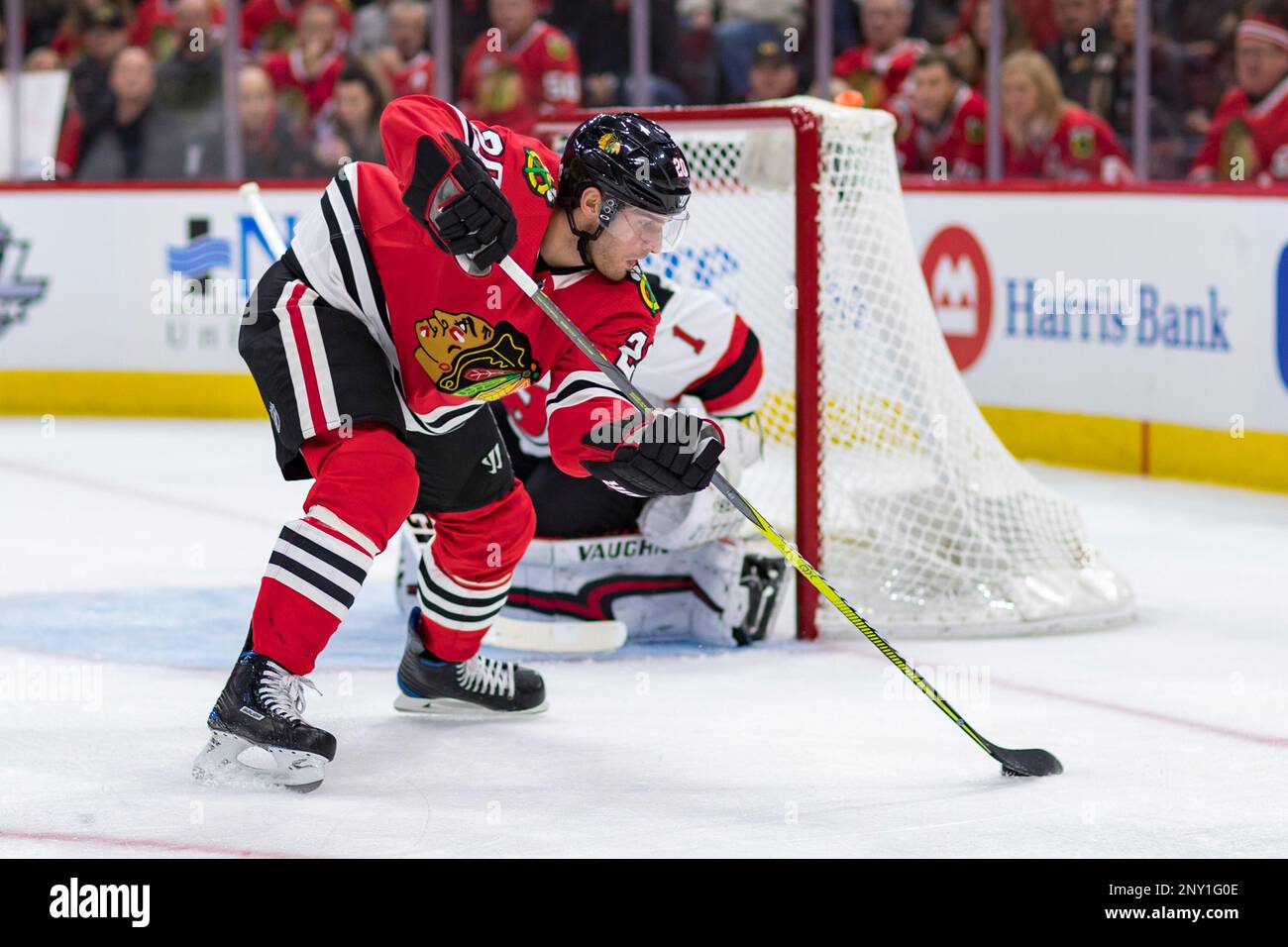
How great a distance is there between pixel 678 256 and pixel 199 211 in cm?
320

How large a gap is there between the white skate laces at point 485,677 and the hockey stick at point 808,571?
0.56 meters

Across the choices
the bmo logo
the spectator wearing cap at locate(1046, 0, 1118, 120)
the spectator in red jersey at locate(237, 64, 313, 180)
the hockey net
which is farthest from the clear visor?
the spectator in red jersey at locate(237, 64, 313, 180)

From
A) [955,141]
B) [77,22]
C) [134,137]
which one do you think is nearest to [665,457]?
[955,141]

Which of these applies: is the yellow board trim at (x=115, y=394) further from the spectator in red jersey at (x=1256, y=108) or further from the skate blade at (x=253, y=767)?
the skate blade at (x=253, y=767)

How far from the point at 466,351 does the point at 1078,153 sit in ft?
12.6

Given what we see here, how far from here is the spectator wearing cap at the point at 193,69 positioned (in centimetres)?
704

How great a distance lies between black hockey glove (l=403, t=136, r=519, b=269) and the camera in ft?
8.69

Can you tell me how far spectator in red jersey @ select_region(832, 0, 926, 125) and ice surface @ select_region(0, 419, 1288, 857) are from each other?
2.33 meters

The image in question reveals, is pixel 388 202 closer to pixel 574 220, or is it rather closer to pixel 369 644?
pixel 574 220

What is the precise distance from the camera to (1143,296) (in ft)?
19.0

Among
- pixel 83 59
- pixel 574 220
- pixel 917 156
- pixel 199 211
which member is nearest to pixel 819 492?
pixel 574 220

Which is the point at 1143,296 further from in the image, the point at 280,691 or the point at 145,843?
the point at 145,843

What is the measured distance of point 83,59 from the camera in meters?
7.31

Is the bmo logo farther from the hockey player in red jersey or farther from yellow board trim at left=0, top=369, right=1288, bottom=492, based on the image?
the hockey player in red jersey
